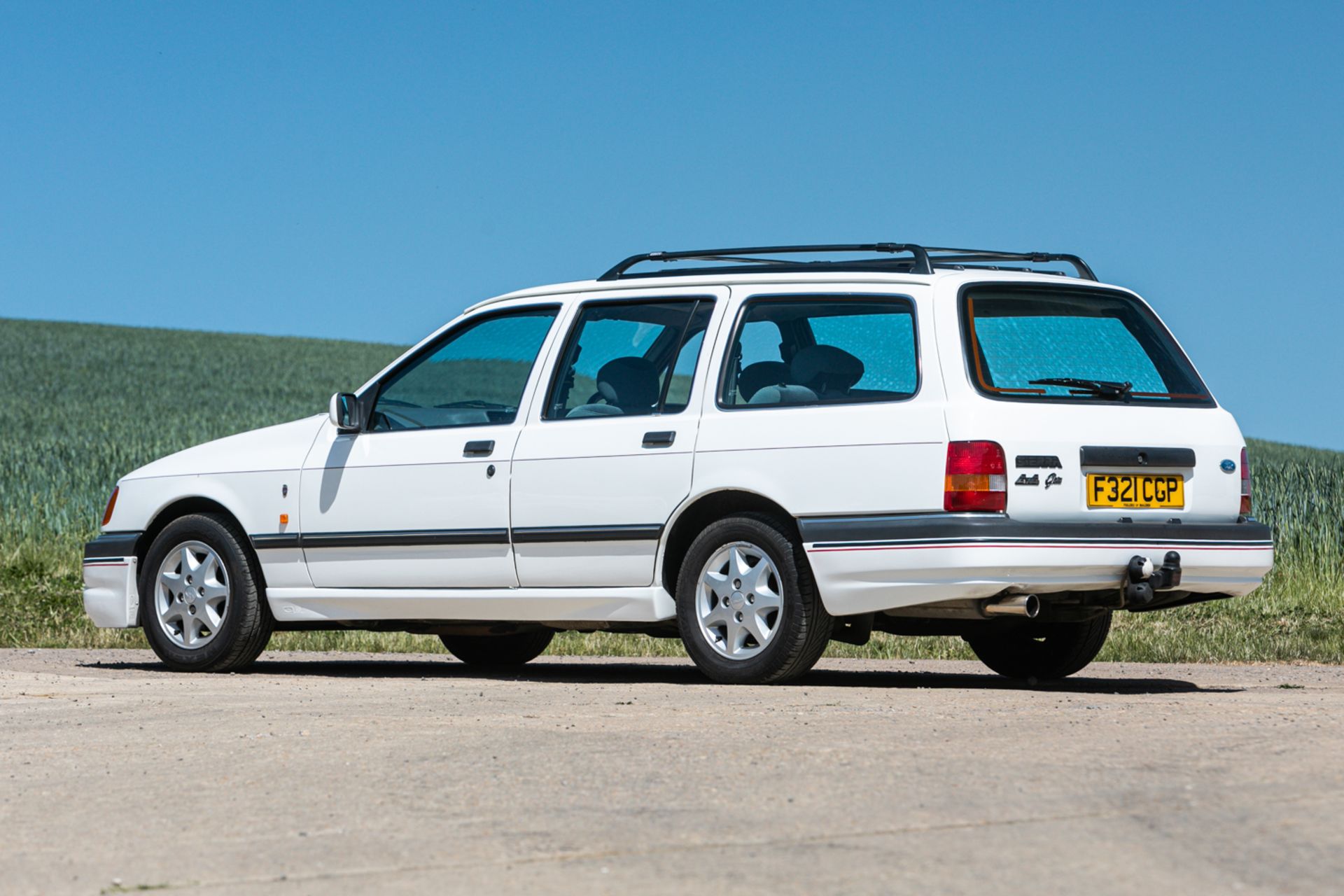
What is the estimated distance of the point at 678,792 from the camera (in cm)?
507

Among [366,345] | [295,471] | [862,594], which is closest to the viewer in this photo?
[862,594]

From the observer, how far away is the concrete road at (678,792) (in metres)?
4.16

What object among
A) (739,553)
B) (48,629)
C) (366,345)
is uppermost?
(366,345)

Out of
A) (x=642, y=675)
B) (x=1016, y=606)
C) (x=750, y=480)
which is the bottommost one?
(x=642, y=675)

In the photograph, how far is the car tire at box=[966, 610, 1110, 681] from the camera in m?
9.14

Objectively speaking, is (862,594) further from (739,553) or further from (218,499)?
(218,499)

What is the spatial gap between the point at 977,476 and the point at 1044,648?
2134 millimetres

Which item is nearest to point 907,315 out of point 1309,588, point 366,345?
point 1309,588

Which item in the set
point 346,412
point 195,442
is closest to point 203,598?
point 346,412

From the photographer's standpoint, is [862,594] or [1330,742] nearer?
[1330,742]

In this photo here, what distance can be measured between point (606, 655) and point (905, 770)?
21.4 ft

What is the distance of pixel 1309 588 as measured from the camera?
1468 centimetres

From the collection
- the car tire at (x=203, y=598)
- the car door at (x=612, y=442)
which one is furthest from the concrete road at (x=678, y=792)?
the car tire at (x=203, y=598)

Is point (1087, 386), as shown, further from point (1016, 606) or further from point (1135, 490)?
point (1016, 606)
